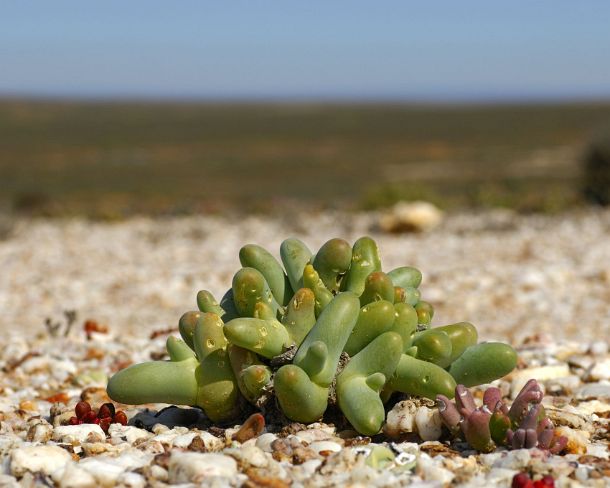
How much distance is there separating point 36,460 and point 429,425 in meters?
1.21

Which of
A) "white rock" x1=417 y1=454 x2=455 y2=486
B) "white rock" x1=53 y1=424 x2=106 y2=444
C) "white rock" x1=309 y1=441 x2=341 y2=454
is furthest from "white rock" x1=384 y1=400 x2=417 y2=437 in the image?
"white rock" x1=53 y1=424 x2=106 y2=444

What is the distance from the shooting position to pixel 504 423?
2.71m

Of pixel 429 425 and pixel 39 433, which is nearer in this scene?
pixel 429 425

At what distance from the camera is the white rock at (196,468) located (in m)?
2.39

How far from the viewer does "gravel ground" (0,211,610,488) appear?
2.49m

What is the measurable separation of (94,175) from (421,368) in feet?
153

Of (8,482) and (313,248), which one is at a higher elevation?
(8,482)

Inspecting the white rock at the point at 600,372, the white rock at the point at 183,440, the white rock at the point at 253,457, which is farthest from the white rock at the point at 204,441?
the white rock at the point at 600,372

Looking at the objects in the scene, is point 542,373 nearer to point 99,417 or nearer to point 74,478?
point 99,417

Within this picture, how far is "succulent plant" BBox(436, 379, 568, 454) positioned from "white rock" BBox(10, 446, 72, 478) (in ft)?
3.81

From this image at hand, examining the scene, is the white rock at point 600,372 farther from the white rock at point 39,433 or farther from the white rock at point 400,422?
the white rock at point 39,433

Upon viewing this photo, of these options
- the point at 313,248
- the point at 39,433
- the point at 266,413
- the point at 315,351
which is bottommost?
the point at 313,248

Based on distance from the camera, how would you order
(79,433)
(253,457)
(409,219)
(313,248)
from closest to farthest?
(253,457) → (79,433) → (313,248) → (409,219)

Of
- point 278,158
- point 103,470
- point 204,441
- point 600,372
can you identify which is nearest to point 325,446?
point 204,441
